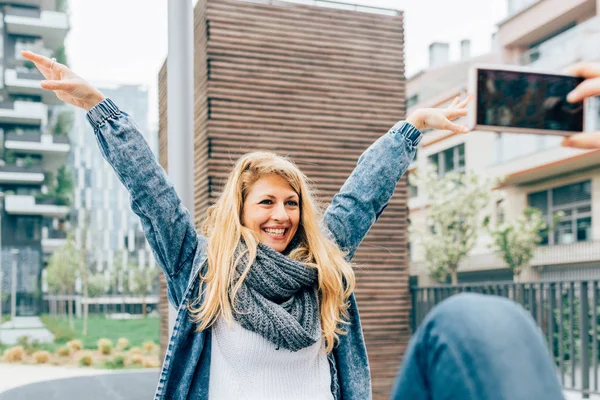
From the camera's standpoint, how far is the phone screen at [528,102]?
3.71ft

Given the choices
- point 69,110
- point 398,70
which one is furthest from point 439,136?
point 398,70

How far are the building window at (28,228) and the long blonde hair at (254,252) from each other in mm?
7590

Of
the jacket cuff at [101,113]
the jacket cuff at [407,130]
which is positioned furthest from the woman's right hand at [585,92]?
the jacket cuff at [101,113]

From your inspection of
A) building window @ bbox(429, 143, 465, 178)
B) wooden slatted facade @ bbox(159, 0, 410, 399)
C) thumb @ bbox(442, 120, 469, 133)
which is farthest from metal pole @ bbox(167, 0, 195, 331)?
building window @ bbox(429, 143, 465, 178)

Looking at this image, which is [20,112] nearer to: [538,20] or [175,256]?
[175,256]

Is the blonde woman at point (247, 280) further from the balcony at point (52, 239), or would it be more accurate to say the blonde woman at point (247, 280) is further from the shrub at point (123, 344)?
the balcony at point (52, 239)

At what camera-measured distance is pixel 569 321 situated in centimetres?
406

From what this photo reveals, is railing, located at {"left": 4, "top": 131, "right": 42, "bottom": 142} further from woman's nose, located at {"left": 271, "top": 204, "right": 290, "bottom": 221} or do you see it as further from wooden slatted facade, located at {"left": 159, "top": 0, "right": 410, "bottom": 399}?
woman's nose, located at {"left": 271, "top": 204, "right": 290, "bottom": 221}

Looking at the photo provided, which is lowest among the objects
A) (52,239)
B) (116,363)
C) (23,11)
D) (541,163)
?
(116,363)

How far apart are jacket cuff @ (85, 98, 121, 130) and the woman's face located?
303mm

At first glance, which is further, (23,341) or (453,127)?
(23,341)

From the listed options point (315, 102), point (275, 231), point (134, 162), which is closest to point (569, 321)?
point (315, 102)

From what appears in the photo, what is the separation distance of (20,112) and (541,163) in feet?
37.3

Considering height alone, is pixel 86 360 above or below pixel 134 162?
below
